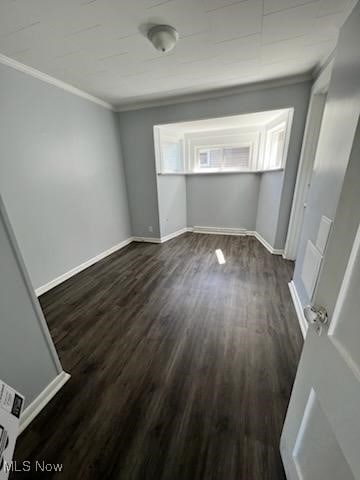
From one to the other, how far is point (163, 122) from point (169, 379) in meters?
3.44

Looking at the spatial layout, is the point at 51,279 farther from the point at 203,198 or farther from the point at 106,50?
the point at 203,198

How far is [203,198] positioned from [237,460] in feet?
12.9

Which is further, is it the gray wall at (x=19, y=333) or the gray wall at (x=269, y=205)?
the gray wall at (x=269, y=205)

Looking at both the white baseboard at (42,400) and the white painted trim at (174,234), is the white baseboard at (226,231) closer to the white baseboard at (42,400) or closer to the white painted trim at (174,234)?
the white painted trim at (174,234)

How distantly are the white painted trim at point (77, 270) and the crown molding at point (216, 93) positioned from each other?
2.38 meters

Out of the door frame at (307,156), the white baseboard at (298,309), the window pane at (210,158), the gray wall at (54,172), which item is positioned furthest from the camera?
the window pane at (210,158)

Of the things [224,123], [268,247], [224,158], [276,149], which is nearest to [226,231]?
[268,247]

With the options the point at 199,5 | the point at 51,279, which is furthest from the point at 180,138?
the point at 51,279

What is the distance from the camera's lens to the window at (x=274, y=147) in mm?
3082

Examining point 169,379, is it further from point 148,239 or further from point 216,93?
point 216,93

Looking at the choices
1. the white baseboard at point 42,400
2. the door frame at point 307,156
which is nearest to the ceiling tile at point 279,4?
the door frame at point 307,156

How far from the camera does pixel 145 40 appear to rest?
1.62 m

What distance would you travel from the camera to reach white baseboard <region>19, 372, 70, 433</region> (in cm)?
107

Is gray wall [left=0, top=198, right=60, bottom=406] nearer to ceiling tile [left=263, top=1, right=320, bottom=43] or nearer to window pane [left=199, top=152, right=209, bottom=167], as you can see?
ceiling tile [left=263, top=1, right=320, bottom=43]
